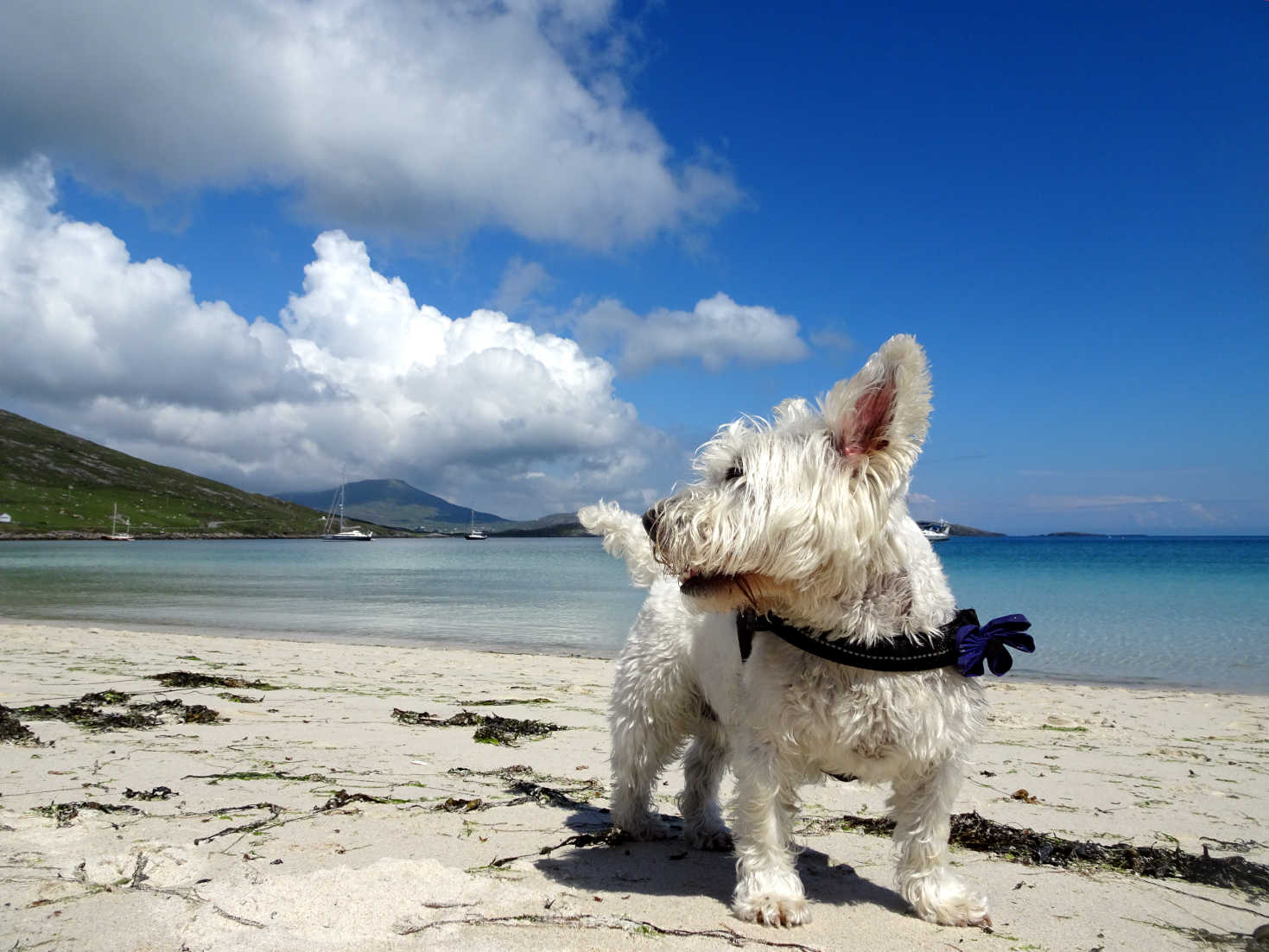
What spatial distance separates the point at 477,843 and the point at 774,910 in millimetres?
1794

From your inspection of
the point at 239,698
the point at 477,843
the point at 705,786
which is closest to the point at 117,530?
the point at 239,698

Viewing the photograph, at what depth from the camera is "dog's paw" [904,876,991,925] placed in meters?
3.54

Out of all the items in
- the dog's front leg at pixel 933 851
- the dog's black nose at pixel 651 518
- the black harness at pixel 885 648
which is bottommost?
the dog's front leg at pixel 933 851

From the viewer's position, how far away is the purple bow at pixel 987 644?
11.0 ft

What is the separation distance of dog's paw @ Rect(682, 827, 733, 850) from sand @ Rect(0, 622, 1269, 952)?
0.12 m

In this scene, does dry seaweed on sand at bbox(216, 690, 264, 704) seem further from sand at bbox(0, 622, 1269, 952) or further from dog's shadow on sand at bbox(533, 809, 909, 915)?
dog's shadow on sand at bbox(533, 809, 909, 915)

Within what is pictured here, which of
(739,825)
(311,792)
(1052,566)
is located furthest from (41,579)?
(1052,566)

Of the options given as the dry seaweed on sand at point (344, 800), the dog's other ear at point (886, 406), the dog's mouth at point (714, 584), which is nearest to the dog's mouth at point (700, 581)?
the dog's mouth at point (714, 584)

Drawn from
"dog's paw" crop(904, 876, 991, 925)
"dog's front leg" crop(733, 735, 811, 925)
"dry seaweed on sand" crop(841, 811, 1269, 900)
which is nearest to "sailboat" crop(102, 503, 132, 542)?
"dry seaweed on sand" crop(841, 811, 1269, 900)

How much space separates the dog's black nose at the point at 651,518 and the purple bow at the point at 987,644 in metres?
1.37

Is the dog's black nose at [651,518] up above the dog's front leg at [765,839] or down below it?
above

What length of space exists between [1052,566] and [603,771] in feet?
184

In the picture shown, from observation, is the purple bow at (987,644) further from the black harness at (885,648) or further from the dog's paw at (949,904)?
the dog's paw at (949,904)

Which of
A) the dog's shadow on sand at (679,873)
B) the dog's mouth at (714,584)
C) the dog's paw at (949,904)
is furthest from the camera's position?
the dog's shadow on sand at (679,873)
